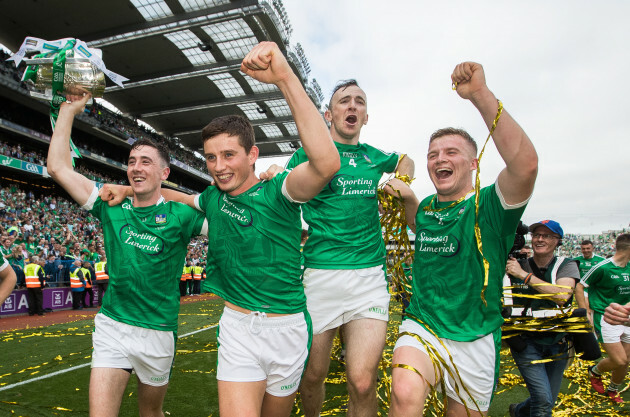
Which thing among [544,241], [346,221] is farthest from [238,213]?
[544,241]

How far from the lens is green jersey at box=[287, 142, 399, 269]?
3566 mm

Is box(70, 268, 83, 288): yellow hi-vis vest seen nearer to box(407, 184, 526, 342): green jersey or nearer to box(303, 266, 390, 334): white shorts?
box(303, 266, 390, 334): white shorts

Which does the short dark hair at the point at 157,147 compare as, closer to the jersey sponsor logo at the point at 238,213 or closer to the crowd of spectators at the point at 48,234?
the jersey sponsor logo at the point at 238,213

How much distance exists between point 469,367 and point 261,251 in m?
1.47

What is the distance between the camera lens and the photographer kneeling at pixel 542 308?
12.2 ft

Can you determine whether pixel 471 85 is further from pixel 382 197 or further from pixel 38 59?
pixel 38 59

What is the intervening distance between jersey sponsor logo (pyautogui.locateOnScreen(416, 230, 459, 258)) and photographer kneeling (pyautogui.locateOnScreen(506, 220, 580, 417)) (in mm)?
1076

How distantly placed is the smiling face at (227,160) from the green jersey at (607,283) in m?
5.75

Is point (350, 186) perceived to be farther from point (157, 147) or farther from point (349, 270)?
point (157, 147)

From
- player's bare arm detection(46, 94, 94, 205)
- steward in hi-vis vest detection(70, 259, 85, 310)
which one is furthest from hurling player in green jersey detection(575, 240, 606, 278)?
steward in hi-vis vest detection(70, 259, 85, 310)

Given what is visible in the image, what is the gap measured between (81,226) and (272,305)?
2665 centimetres

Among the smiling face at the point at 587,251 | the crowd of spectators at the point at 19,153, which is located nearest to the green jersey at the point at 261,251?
the smiling face at the point at 587,251

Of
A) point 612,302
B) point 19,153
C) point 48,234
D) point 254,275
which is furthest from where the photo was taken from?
point 19,153

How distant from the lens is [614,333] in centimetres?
591
